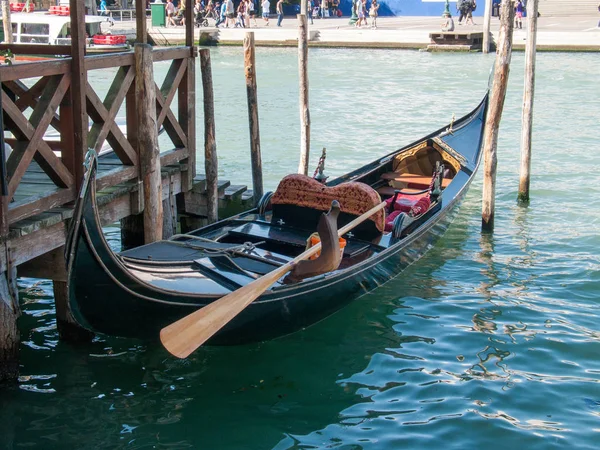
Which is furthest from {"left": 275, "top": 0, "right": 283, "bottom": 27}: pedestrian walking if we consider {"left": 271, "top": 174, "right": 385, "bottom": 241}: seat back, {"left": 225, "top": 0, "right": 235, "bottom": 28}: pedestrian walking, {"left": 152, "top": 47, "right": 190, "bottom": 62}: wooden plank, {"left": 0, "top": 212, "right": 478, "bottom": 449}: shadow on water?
{"left": 0, "top": 212, "right": 478, "bottom": 449}: shadow on water

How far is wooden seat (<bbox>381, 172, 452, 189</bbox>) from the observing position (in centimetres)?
772

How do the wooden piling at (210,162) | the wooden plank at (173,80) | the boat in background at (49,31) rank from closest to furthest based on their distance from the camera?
1. the wooden plank at (173,80)
2. the wooden piling at (210,162)
3. the boat in background at (49,31)

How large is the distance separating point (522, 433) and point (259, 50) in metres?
21.9

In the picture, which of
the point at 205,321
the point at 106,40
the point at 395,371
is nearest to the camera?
the point at 205,321

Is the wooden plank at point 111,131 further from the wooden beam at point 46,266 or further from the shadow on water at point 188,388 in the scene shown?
the shadow on water at point 188,388

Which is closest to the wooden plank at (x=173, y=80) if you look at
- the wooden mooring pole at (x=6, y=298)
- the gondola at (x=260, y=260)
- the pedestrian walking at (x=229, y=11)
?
the gondola at (x=260, y=260)

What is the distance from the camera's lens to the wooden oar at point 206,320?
4.03 meters

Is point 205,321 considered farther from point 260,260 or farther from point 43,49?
point 43,49

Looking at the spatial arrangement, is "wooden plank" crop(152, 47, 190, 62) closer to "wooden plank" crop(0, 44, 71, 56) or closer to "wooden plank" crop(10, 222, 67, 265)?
"wooden plank" crop(0, 44, 71, 56)

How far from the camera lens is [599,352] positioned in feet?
17.1

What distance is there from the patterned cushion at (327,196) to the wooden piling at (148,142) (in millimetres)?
973

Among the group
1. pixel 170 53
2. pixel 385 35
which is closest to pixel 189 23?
pixel 170 53

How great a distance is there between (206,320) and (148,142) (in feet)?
5.29

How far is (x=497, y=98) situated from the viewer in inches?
284
